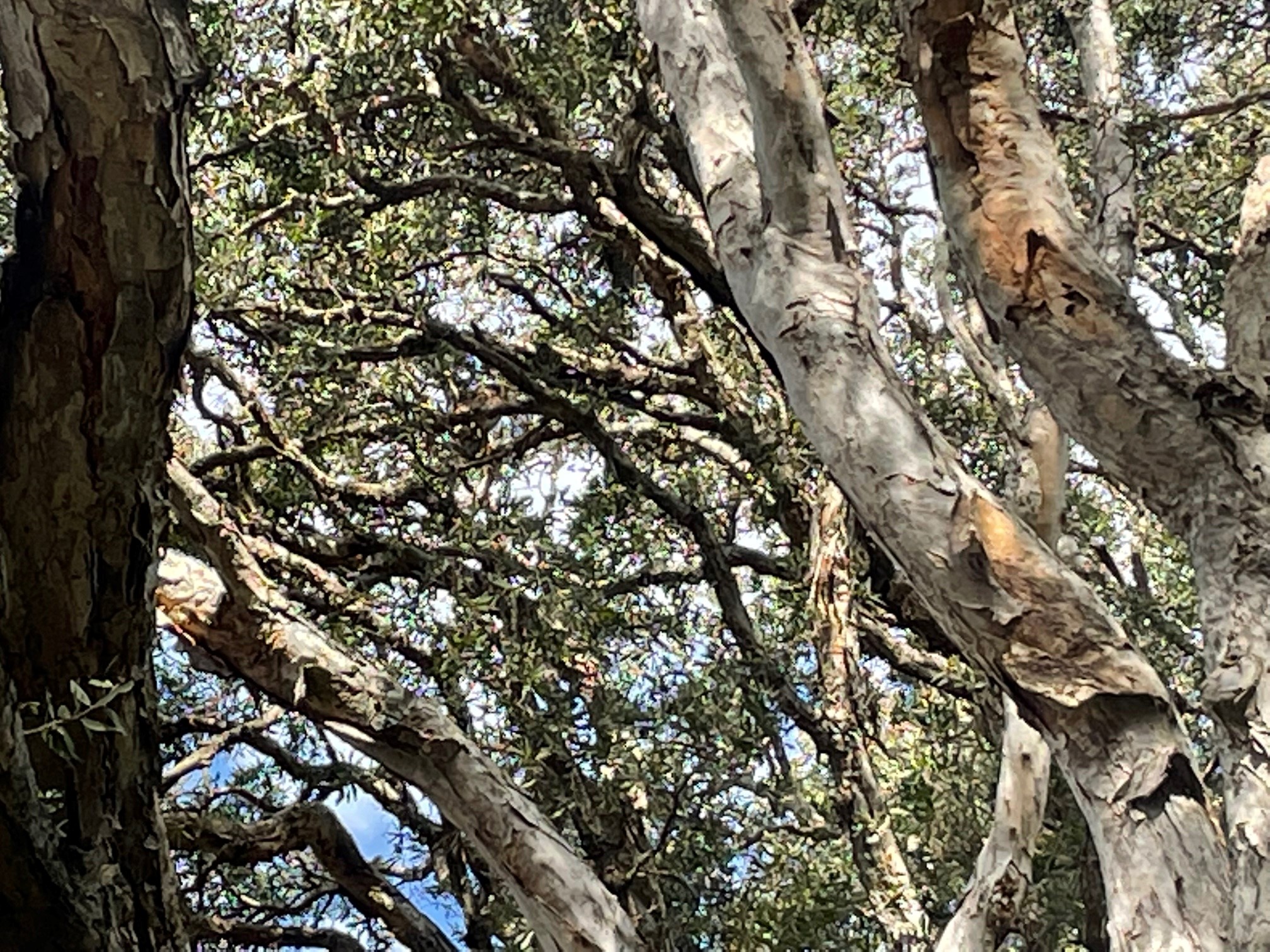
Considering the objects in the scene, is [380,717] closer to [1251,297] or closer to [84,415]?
[84,415]

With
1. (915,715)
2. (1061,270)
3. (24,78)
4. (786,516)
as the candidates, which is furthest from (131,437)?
(915,715)

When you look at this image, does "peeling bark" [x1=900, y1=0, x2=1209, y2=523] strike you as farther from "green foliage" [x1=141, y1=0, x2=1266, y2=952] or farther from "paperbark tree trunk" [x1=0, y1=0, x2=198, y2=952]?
"green foliage" [x1=141, y1=0, x2=1266, y2=952]

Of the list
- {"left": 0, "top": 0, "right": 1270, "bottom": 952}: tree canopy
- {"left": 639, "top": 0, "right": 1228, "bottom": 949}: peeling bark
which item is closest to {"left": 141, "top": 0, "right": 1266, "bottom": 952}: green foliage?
{"left": 0, "top": 0, "right": 1270, "bottom": 952}: tree canopy

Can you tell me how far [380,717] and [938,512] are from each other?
2.08 meters

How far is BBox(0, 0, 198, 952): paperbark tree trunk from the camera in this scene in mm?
2037

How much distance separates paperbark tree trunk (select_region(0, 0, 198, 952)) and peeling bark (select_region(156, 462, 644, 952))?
167cm

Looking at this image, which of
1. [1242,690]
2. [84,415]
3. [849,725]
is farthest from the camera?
[849,725]

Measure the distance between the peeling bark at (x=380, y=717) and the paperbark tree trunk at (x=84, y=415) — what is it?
1.67 m

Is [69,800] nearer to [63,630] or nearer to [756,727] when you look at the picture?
Result: [63,630]

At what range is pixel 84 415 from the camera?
2195mm

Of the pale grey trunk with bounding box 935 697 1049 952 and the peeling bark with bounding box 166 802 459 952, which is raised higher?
the peeling bark with bounding box 166 802 459 952

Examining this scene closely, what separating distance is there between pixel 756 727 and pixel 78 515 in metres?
4.15

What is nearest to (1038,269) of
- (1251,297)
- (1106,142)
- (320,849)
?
(1251,297)

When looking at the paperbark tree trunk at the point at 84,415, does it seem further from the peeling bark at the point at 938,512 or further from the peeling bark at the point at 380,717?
the peeling bark at the point at 380,717
